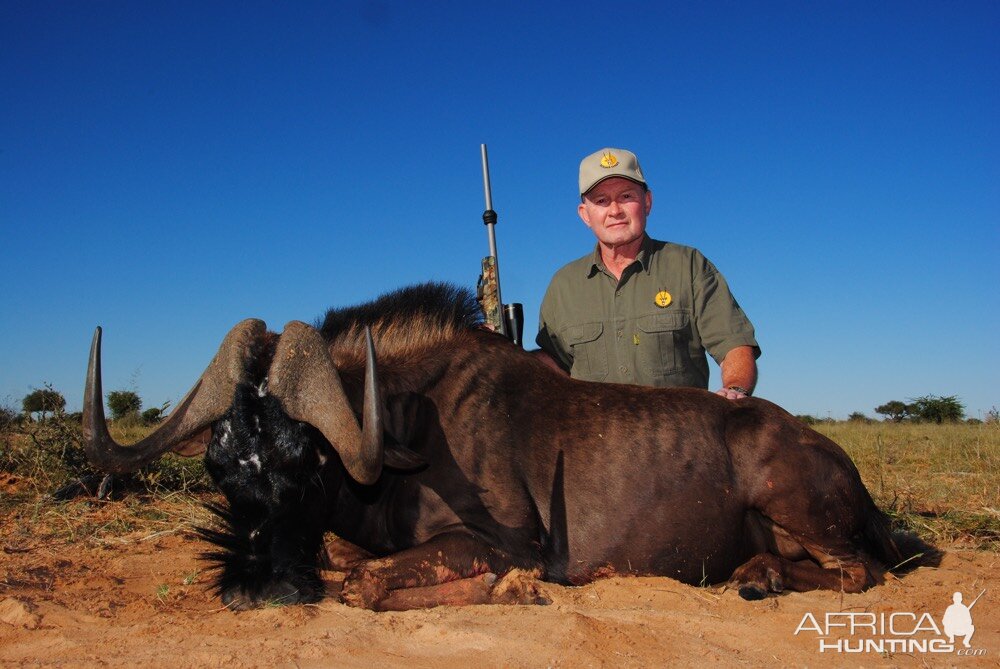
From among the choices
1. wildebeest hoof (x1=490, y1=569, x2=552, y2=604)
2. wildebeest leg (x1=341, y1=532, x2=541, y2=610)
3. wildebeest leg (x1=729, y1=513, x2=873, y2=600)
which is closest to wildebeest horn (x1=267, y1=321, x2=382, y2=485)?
wildebeest leg (x1=341, y1=532, x2=541, y2=610)

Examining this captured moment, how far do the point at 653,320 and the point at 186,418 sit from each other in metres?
3.46

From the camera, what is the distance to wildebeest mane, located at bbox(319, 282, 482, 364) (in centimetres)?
461

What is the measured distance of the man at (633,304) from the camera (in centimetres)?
584

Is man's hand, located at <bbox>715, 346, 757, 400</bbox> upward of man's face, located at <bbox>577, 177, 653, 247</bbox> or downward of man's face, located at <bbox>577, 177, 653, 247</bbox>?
downward

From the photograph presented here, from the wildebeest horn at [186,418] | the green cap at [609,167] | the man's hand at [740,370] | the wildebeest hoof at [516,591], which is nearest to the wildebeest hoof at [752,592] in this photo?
the wildebeest hoof at [516,591]

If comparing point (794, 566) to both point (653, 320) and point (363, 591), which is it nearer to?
point (653, 320)

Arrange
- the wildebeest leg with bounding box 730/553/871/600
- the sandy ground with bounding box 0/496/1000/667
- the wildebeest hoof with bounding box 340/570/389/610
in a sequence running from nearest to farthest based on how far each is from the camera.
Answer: the sandy ground with bounding box 0/496/1000/667 < the wildebeest hoof with bounding box 340/570/389/610 < the wildebeest leg with bounding box 730/553/871/600

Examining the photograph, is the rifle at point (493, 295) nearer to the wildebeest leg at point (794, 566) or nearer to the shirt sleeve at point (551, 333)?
the shirt sleeve at point (551, 333)

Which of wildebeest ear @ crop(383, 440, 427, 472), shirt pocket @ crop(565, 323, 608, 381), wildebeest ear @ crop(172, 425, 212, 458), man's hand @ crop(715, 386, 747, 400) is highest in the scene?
Result: shirt pocket @ crop(565, 323, 608, 381)

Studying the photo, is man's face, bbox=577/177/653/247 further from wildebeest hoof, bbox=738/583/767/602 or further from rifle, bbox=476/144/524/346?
wildebeest hoof, bbox=738/583/767/602

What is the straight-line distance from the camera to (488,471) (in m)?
4.20

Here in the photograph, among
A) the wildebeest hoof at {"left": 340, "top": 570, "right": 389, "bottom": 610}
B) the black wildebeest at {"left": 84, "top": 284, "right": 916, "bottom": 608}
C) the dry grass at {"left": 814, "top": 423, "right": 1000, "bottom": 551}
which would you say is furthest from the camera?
the dry grass at {"left": 814, "top": 423, "right": 1000, "bottom": 551}

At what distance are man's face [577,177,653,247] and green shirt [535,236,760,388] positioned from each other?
0.56 feet

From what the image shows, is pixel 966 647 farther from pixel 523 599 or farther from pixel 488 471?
pixel 488 471
